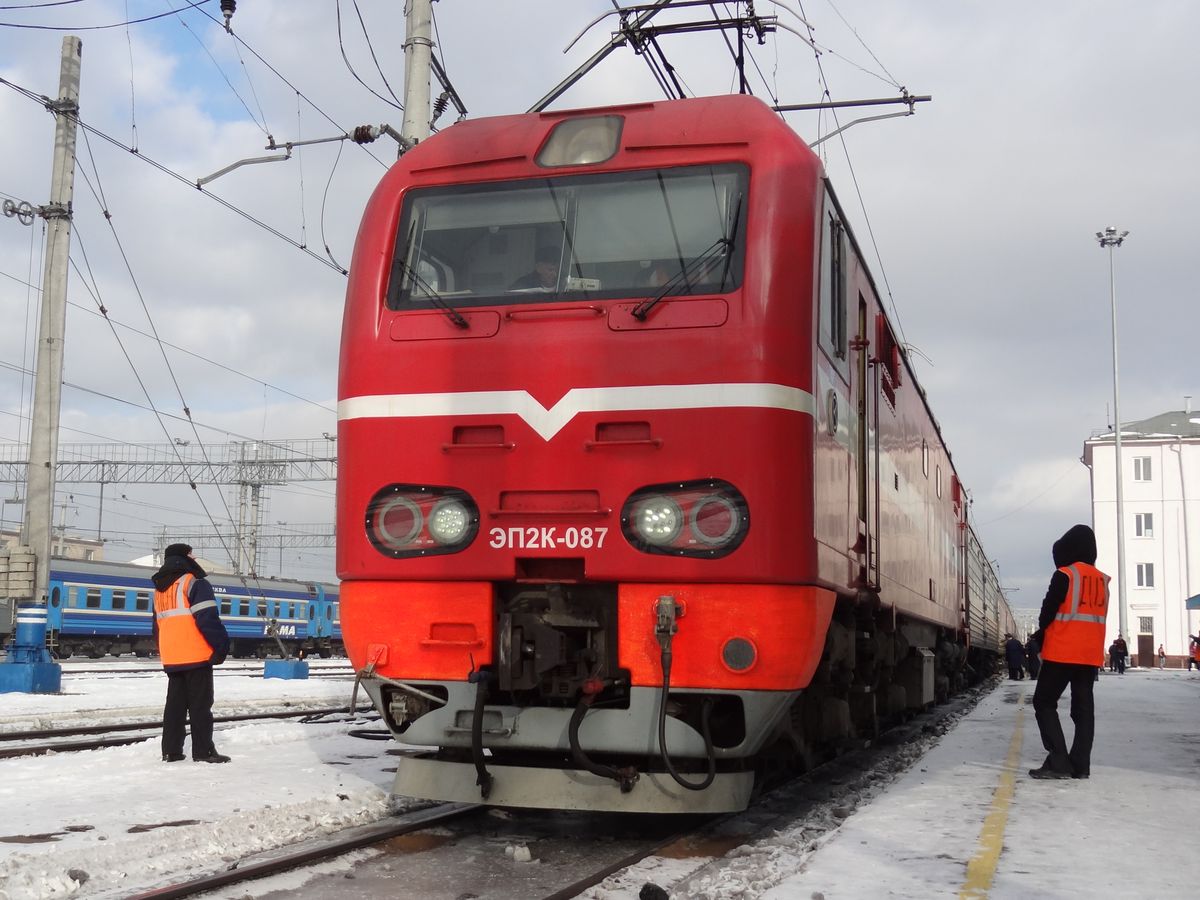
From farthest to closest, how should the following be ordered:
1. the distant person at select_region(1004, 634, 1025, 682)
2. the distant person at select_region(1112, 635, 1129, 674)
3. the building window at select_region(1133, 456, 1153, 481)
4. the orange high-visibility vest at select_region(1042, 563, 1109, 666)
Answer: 1. the building window at select_region(1133, 456, 1153, 481)
2. the distant person at select_region(1112, 635, 1129, 674)
3. the distant person at select_region(1004, 634, 1025, 682)
4. the orange high-visibility vest at select_region(1042, 563, 1109, 666)

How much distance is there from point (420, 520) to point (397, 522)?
0.41 ft

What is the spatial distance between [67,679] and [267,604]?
19956 millimetres

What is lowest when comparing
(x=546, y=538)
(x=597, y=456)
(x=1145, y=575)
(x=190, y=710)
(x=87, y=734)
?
(x=87, y=734)

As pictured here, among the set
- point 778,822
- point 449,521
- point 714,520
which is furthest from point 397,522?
point 778,822

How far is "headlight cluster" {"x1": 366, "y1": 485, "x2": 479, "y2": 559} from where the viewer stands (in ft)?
18.7

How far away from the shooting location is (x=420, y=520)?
580 cm

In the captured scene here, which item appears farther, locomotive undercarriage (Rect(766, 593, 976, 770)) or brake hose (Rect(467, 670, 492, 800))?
locomotive undercarriage (Rect(766, 593, 976, 770))

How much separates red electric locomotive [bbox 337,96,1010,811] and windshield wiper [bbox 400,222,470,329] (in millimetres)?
16

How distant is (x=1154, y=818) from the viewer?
20.1ft

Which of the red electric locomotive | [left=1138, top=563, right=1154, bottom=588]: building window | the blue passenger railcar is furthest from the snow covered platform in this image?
[left=1138, top=563, right=1154, bottom=588]: building window

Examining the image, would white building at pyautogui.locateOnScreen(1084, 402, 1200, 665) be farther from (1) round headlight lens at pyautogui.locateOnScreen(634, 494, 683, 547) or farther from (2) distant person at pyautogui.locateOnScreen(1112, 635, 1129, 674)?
(1) round headlight lens at pyautogui.locateOnScreen(634, 494, 683, 547)

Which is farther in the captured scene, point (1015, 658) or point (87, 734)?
point (1015, 658)

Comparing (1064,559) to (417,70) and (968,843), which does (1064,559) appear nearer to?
(968,843)

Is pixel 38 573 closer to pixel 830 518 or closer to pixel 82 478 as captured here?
pixel 830 518
